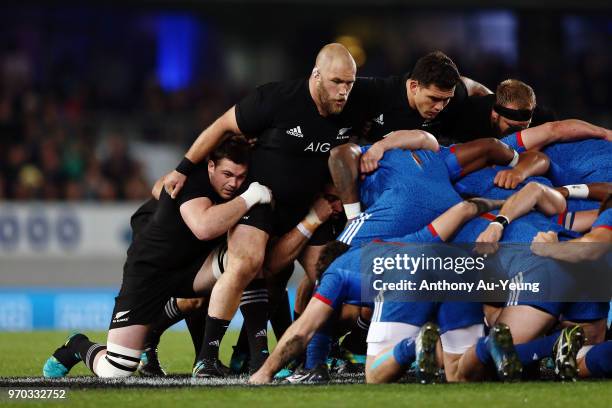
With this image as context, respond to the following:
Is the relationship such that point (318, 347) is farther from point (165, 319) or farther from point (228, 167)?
point (165, 319)

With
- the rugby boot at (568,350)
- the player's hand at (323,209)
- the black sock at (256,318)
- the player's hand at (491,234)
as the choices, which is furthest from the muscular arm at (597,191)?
the black sock at (256,318)

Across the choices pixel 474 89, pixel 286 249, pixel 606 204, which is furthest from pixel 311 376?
pixel 474 89

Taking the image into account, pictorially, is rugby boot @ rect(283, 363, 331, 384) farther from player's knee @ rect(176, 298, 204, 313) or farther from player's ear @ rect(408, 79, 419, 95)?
player's ear @ rect(408, 79, 419, 95)

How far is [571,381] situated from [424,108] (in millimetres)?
2281

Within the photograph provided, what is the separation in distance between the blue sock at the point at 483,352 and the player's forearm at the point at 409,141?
1473mm

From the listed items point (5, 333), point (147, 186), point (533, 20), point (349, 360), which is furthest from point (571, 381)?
point (533, 20)

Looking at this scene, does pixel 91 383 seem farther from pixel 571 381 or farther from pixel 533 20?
pixel 533 20

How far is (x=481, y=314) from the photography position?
665cm

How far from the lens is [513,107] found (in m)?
7.68

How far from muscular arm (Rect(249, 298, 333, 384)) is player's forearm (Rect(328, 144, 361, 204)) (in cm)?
89

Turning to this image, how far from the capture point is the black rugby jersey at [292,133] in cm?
730

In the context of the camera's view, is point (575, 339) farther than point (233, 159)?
No

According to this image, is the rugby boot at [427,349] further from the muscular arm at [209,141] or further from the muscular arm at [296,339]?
the muscular arm at [209,141]

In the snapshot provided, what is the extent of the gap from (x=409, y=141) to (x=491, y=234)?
941 mm
